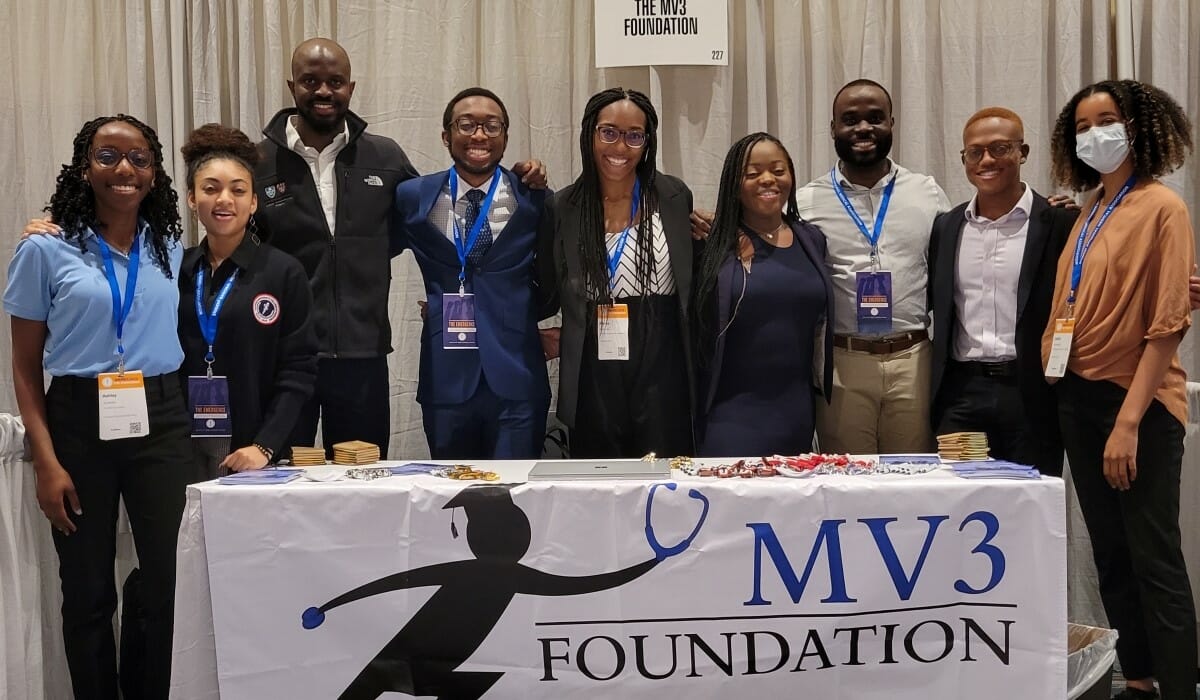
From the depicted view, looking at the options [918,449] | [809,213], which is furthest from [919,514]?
[809,213]

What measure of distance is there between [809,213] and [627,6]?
1.13 metres

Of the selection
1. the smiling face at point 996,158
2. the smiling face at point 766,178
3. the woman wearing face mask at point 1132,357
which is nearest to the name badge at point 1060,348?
the woman wearing face mask at point 1132,357

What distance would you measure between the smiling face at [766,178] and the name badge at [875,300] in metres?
0.36

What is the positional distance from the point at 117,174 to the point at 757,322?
1.81 meters

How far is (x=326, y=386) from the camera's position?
3135 mm

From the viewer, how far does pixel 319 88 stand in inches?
123

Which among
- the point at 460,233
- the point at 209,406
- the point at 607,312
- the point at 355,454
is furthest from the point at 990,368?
the point at 209,406

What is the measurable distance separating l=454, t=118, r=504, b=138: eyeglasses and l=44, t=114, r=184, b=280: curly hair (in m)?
0.86

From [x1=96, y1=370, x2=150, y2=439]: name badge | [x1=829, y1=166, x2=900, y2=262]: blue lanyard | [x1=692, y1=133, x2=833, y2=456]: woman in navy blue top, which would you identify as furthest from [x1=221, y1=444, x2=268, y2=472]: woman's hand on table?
[x1=829, y1=166, x2=900, y2=262]: blue lanyard

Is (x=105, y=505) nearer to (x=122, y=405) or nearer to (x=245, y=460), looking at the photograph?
(x=122, y=405)

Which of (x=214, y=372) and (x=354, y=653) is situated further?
(x=214, y=372)

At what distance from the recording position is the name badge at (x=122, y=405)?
255 centimetres

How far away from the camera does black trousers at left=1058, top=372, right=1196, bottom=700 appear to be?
2639 millimetres

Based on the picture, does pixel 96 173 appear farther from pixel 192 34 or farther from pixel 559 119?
pixel 559 119
